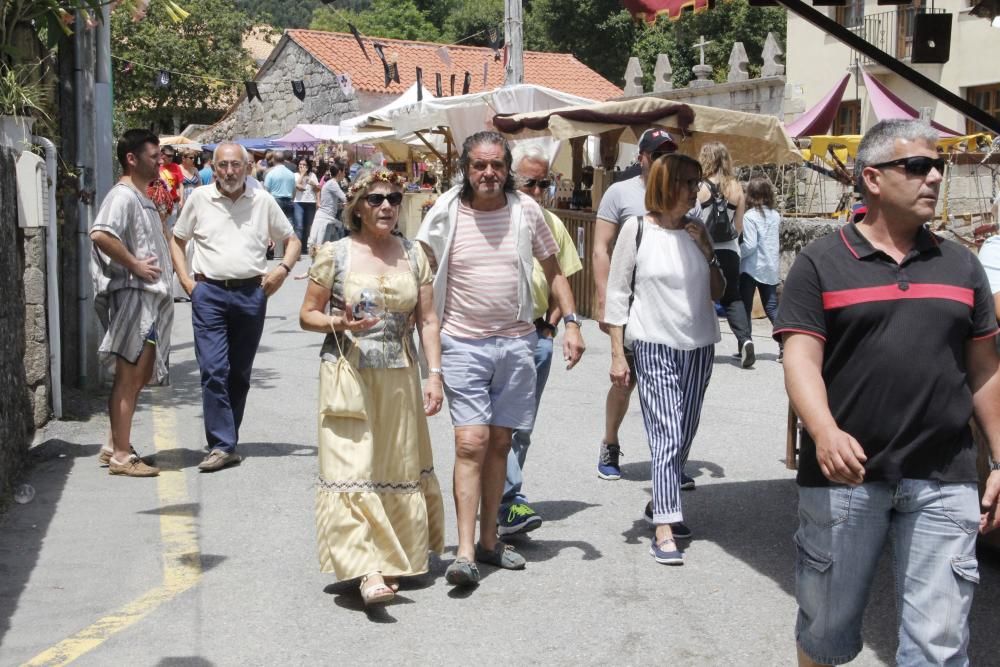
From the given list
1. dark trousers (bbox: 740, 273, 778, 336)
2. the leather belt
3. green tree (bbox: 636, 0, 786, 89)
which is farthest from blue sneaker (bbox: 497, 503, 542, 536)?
green tree (bbox: 636, 0, 786, 89)

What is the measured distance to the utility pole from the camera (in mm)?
18828

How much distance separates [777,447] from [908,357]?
4.76 m

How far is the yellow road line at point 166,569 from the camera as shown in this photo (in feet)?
15.2

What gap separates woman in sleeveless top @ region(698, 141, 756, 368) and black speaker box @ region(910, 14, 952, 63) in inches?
54.9

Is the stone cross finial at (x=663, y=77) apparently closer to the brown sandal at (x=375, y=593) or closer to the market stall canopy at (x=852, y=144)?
the market stall canopy at (x=852, y=144)

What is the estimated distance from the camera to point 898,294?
340 centimetres

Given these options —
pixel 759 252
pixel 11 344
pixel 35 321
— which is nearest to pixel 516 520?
pixel 11 344

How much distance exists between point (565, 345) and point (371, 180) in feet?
3.71

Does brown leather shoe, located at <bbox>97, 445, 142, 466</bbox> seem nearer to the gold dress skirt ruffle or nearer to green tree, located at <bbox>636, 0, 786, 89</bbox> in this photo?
the gold dress skirt ruffle

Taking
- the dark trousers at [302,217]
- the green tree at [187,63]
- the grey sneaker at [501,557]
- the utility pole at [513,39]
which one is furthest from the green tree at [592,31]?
the grey sneaker at [501,557]

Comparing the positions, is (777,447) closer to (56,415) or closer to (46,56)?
(56,415)

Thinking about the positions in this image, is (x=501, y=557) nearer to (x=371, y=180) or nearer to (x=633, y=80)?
(x=371, y=180)

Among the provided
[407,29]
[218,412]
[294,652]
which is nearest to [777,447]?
[218,412]

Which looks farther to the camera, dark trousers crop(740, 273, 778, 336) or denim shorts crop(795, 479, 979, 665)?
dark trousers crop(740, 273, 778, 336)
